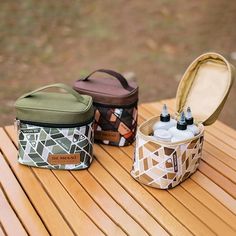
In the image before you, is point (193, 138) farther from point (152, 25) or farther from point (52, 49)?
point (152, 25)

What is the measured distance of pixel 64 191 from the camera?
1.36m

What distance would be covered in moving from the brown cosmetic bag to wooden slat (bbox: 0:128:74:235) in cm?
29

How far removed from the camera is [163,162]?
4.29 feet

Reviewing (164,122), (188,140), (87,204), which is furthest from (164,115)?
(87,204)

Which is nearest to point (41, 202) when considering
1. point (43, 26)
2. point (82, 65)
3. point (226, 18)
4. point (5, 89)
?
point (5, 89)

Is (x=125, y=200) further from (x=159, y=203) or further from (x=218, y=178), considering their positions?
(x=218, y=178)

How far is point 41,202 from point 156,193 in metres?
0.32

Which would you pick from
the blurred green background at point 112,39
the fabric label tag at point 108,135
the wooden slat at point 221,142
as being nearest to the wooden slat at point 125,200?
the fabric label tag at point 108,135

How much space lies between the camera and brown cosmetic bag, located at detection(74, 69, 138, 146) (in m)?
1.56

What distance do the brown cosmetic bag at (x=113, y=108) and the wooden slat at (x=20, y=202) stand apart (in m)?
0.34

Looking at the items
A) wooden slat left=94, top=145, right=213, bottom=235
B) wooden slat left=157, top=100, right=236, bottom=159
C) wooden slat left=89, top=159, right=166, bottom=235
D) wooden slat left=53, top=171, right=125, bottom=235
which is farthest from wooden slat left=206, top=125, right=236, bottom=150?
wooden slat left=53, top=171, right=125, bottom=235

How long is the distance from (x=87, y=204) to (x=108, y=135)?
0.36 m

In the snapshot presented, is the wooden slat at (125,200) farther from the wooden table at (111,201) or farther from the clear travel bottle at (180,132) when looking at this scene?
the clear travel bottle at (180,132)

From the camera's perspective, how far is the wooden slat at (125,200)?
121 centimetres
